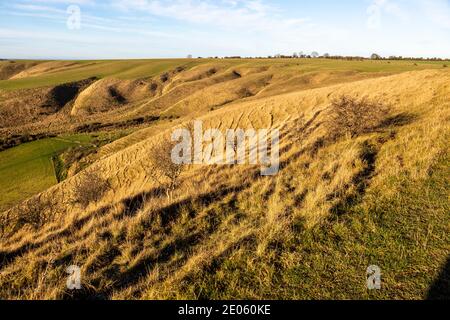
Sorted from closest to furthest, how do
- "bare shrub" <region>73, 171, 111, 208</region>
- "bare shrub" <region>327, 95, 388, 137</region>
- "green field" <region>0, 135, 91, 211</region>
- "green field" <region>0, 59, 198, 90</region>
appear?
"bare shrub" <region>327, 95, 388, 137</region>, "bare shrub" <region>73, 171, 111, 208</region>, "green field" <region>0, 135, 91, 211</region>, "green field" <region>0, 59, 198, 90</region>

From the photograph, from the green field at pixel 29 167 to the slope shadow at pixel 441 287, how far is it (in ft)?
122

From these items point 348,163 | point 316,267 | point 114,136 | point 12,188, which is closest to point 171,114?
point 114,136

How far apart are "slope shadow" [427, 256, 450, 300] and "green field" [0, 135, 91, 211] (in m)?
37.0

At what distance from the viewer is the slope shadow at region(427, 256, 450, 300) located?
4.61 metres

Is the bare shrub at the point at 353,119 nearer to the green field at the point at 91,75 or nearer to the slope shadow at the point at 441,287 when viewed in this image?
the slope shadow at the point at 441,287

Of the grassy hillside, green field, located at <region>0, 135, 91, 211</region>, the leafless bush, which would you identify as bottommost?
green field, located at <region>0, 135, 91, 211</region>

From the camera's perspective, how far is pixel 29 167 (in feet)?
143

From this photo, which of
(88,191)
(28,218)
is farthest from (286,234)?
(28,218)

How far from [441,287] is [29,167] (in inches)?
1947

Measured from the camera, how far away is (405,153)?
33.4ft

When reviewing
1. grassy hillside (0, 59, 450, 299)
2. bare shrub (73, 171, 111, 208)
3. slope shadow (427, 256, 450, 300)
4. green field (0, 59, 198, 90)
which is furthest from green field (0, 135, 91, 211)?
green field (0, 59, 198, 90)

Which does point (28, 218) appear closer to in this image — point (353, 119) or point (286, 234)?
point (286, 234)

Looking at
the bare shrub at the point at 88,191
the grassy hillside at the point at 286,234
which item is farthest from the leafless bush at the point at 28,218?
the grassy hillside at the point at 286,234

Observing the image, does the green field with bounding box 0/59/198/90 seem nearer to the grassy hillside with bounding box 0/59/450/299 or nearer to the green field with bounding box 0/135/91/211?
the green field with bounding box 0/135/91/211
